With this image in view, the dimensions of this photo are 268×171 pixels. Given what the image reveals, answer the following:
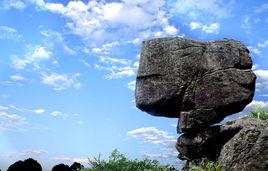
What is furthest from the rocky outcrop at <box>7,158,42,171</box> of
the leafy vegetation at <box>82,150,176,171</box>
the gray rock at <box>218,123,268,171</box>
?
the gray rock at <box>218,123,268,171</box>

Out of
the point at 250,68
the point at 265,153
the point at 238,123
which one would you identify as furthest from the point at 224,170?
the point at 250,68

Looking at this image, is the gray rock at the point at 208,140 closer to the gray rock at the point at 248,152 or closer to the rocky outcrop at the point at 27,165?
the gray rock at the point at 248,152

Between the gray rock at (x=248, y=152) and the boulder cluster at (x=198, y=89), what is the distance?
4058mm

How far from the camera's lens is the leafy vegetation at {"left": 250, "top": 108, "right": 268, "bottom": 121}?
2409 centimetres

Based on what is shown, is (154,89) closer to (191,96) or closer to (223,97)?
(191,96)

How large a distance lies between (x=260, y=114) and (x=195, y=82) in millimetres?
3977

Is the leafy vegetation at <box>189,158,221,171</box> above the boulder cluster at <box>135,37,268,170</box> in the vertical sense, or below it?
below

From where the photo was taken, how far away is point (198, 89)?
24172mm

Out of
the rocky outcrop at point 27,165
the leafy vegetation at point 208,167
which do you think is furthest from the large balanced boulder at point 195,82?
the rocky outcrop at point 27,165

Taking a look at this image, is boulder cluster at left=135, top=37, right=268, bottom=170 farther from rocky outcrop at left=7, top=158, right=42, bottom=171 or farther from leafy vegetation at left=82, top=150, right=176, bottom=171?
rocky outcrop at left=7, top=158, right=42, bottom=171

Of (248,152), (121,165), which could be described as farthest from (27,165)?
(248,152)

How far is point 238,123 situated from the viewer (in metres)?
23.4

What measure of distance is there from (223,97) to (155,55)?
4.45 meters

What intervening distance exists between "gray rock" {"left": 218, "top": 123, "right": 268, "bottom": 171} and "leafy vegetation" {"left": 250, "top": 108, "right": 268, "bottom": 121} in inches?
196
